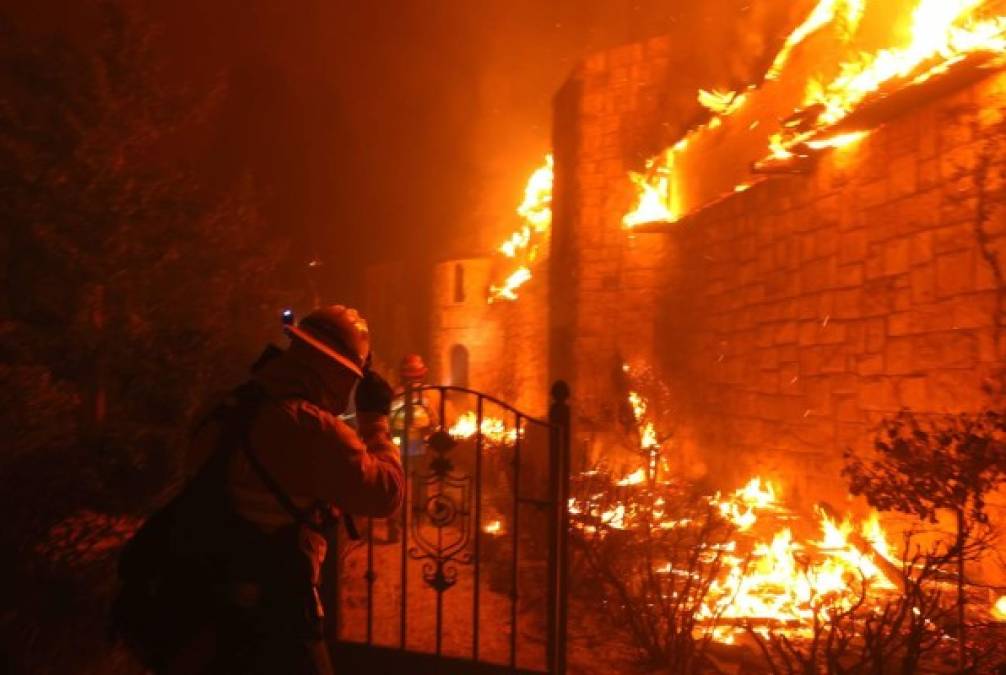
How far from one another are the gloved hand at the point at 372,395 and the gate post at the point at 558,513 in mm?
1156

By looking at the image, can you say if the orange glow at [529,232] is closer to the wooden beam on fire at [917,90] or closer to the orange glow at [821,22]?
the orange glow at [821,22]

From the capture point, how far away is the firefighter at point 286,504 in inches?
86.5

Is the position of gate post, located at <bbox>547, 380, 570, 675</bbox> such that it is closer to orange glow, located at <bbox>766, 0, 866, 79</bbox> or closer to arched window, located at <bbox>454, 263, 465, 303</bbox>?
orange glow, located at <bbox>766, 0, 866, 79</bbox>

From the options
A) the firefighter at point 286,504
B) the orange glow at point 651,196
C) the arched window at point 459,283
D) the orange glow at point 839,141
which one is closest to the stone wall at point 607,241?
the orange glow at point 651,196

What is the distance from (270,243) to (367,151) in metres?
22.9

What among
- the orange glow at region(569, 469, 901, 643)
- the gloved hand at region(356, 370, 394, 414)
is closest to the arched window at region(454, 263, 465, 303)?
the orange glow at region(569, 469, 901, 643)

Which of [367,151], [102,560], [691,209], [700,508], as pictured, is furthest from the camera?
[367,151]

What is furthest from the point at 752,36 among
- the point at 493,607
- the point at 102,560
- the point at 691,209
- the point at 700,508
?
the point at 102,560

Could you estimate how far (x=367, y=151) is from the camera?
102 feet

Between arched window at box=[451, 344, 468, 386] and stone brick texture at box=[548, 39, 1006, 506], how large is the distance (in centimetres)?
1145

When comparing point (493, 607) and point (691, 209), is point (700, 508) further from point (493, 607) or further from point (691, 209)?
point (691, 209)

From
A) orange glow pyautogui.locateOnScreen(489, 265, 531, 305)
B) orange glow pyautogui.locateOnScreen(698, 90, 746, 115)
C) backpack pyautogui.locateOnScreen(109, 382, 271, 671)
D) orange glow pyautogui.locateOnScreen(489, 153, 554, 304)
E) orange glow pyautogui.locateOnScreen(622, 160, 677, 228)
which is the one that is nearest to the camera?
backpack pyautogui.locateOnScreen(109, 382, 271, 671)

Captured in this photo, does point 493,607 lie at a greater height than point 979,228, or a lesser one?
lesser

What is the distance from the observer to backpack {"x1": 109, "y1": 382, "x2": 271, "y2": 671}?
2.15 m
